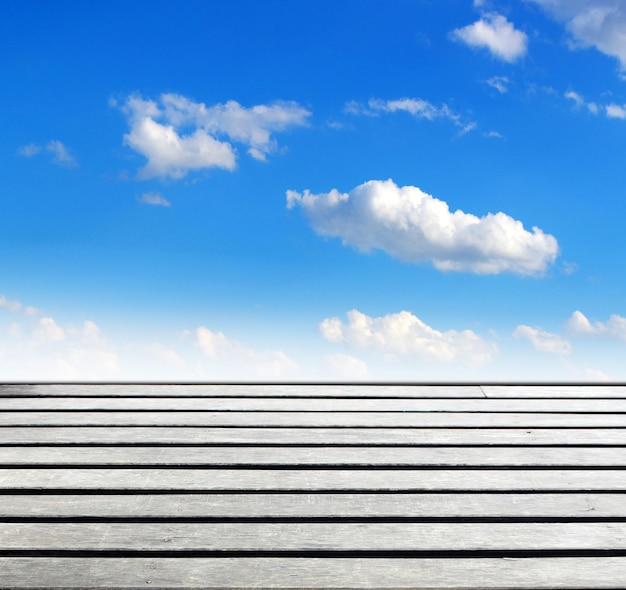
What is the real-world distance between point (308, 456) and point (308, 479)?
0.57 feet

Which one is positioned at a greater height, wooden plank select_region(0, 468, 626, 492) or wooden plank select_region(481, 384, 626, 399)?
wooden plank select_region(481, 384, 626, 399)

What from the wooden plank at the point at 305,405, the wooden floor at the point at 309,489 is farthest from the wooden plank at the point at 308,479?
the wooden plank at the point at 305,405

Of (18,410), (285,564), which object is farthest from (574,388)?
(18,410)

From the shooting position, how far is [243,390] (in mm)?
3408

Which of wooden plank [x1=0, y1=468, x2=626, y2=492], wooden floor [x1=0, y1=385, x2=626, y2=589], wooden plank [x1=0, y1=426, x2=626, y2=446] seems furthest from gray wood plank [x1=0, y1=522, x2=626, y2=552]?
wooden plank [x1=0, y1=426, x2=626, y2=446]

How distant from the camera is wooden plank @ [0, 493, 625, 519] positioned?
2303mm

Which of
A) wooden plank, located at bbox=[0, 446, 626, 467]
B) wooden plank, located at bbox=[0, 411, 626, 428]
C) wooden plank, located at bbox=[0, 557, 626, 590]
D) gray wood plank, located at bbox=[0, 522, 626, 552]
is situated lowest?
wooden plank, located at bbox=[0, 557, 626, 590]

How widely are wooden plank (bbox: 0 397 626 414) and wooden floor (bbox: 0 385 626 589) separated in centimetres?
1

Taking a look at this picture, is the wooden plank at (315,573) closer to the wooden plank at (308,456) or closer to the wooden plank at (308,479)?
the wooden plank at (308,479)

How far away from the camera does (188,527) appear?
87.8 inches

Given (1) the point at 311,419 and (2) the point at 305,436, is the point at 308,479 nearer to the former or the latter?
(2) the point at 305,436

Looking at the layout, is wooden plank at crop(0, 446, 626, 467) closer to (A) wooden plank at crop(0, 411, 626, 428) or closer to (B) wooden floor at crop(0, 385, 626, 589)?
(B) wooden floor at crop(0, 385, 626, 589)

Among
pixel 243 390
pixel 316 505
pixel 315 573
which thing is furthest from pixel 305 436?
pixel 315 573

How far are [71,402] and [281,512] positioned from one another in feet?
4.78
